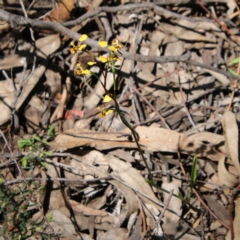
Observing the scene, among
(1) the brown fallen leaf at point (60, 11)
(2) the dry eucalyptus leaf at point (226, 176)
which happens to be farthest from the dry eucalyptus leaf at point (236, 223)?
Answer: (1) the brown fallen leaf at point (60, 11)

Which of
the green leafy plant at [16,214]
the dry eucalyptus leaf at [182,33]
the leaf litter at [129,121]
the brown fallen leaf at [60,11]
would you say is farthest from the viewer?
the dry eucalyptus leaf at [182,33]

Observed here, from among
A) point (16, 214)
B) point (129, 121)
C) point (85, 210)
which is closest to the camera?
point (16, 214)

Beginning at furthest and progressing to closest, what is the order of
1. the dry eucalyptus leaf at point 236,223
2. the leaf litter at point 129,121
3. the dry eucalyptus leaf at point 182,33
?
the dry eucalyptus leaf at point 182,33 < the leaf litter at point 129,121 < the dry eucalyptus leaf at point 236,223

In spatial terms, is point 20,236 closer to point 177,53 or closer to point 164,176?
point 164,176

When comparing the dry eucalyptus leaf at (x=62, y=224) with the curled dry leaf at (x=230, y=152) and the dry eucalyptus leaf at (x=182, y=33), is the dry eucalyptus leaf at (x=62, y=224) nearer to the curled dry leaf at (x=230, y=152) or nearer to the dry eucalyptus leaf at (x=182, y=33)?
the curled dry leaf at (x=230, y=152)

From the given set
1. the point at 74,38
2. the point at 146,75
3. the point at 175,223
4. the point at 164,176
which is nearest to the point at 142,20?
the point at 146,75

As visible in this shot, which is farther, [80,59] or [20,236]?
[80,59]

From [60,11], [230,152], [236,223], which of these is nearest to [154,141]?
[230,152]

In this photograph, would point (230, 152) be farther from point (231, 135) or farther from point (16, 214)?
point (16, 214)
